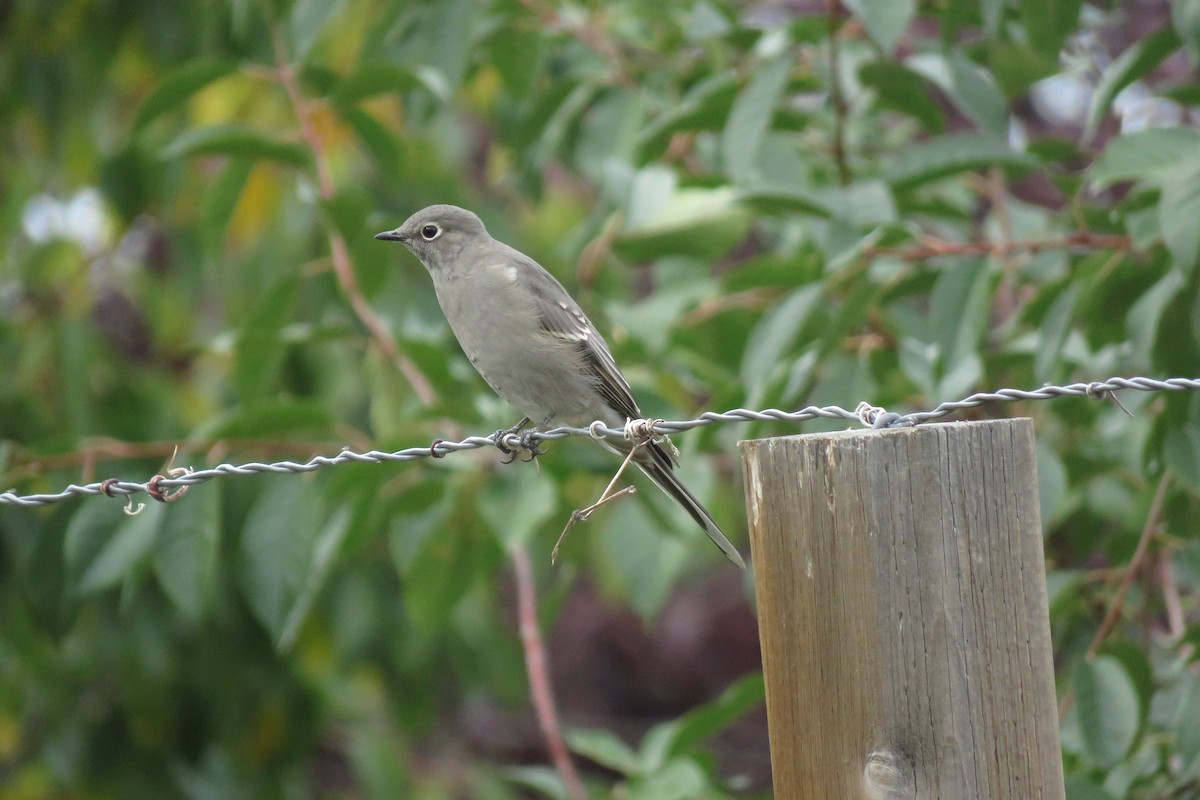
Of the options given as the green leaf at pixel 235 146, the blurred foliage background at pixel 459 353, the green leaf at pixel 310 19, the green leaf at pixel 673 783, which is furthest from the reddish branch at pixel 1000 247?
the green leaf at pixel 235 146

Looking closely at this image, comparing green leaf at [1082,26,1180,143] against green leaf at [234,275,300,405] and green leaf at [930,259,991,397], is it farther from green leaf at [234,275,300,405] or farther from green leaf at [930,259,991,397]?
green leaf at [234,275,300,405]

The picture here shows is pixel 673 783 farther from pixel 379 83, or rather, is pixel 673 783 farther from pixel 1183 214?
pixel 379 83

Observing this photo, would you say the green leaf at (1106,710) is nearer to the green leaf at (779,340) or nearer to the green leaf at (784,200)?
the green leaf at (779,340)

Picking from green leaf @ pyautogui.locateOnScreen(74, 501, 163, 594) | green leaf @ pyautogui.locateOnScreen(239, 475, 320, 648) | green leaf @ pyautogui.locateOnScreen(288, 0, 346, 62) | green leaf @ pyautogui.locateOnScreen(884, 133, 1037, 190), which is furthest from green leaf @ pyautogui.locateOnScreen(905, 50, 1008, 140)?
green leaf @ pyautogui.locateOnScreen(74, 501, 163, 594)

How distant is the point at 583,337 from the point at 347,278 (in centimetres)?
96

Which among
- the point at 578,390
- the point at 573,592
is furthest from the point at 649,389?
the point at 573,592

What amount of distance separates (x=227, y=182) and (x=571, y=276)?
4.93 ft

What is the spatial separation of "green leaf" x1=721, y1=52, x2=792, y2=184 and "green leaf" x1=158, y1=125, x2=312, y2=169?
1.51 m

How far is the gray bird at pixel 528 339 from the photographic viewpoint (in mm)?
4000

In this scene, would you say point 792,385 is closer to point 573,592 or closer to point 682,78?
point 682,78

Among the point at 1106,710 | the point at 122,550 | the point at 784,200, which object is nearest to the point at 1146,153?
the point at 784,200

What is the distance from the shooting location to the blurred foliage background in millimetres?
3561

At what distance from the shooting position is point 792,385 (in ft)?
11.8

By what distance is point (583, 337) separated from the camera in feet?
13.5
